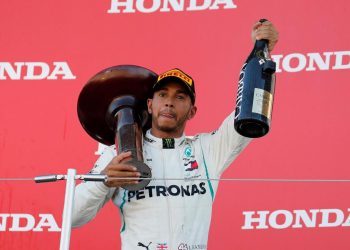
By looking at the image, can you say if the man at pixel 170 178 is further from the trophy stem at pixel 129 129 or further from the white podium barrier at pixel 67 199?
the white podium barrier at pixel 67 199

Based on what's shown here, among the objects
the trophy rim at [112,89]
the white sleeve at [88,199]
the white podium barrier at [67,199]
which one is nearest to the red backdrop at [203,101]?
the trophy rim at [112,89]

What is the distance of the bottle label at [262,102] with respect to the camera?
1541 mm

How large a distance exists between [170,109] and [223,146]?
0.13 meters

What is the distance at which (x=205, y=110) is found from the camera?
2.46m

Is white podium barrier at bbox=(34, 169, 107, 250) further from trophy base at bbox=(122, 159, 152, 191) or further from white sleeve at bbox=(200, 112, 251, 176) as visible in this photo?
white sleeve at bbox=(200, 112, 251, 176)

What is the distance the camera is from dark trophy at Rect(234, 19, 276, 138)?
5.06 ft

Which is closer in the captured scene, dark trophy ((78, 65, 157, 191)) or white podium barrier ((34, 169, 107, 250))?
white podium barrier ((34, 169, 107, 250))

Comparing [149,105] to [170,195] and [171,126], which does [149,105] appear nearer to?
[171,126]

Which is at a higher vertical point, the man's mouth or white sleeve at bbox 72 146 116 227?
the man's mouth

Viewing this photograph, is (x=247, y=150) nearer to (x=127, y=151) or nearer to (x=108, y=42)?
(x=108, y=42)

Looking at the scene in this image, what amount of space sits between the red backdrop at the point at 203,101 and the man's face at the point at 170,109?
2.19ft

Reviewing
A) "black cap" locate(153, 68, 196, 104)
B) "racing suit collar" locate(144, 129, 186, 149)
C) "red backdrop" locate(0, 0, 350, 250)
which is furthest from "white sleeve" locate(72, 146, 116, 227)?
"red backdrop" locate(0, 0, 350, 250)

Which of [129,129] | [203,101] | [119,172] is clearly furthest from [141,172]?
[203,101]

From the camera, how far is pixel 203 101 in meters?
2.46
